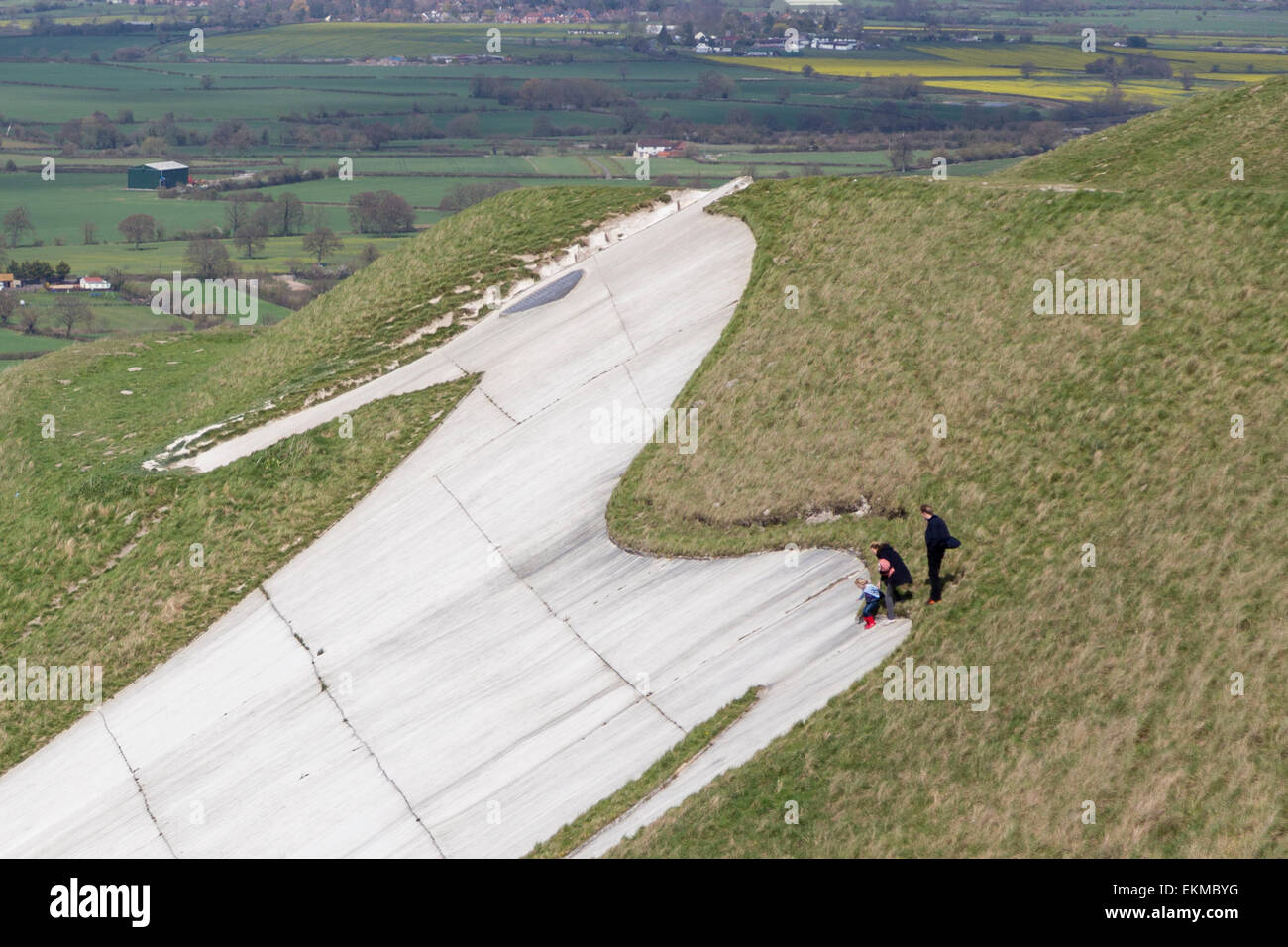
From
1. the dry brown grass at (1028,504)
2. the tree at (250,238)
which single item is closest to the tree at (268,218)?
the tree at (250,238)

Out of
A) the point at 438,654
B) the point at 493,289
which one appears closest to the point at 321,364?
the point at 493,289

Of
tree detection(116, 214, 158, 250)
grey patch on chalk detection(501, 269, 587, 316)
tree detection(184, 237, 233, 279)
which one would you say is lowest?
tree detection(184, 237, 233, 279)

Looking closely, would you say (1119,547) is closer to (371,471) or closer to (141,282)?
(371,471)

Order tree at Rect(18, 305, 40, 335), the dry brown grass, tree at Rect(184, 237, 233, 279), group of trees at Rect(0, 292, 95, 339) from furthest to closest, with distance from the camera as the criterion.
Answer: tree at Rect(184, 237, 233, 279) < group of trees at Rect(0, 292, 95, 339) < tree at Rect(18, 305, 40, 335) < the dry brown grass

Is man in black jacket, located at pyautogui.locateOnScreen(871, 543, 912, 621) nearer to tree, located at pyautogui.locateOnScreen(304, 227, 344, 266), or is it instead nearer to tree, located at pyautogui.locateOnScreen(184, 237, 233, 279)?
tree, located at pyautogui.locateOnScreen(184, 237, 233, 279)

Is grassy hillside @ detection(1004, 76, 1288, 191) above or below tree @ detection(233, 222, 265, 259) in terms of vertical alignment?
above

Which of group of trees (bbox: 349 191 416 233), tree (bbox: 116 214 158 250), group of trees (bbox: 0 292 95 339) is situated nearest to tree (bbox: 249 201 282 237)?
group of trees (bbox: 349 191 416 233)

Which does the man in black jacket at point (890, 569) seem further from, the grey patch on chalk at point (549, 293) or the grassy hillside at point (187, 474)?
the grey patch on chalk at point (549, 293)
